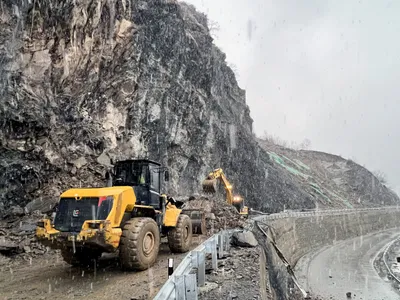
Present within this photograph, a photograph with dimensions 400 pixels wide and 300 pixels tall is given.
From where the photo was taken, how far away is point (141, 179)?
9320 mm

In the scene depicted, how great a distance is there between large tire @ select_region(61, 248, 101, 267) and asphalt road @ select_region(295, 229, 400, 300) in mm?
14881

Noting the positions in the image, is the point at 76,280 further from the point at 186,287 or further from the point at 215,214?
the point at 215,214

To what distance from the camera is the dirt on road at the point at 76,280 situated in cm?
671

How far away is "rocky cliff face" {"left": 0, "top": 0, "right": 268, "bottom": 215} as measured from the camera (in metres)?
12.2

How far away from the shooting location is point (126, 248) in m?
7.42

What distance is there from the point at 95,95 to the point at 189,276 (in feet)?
42.8

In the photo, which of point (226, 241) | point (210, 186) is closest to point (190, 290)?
point (226, 241)

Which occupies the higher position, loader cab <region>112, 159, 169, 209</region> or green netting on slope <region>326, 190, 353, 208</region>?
loader cab <region>112, 159, 169, 209</region>

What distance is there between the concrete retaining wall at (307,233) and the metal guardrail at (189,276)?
4125 mm

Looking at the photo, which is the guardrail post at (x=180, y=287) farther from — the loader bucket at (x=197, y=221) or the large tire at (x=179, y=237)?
the loader bucket at (x=197, y=221)

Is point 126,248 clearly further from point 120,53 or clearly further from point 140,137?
point 120,53

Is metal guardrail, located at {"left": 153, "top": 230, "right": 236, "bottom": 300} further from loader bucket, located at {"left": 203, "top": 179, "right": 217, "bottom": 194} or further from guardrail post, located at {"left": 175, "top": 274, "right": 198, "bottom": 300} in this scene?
loader bucket, located at {"left": 203, "top": 179, "right": 217, "bottom": 194}

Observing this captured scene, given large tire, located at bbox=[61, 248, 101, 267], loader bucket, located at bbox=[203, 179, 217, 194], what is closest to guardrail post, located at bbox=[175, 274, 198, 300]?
large tire, located at bbox=[61, 248, 101, 267]

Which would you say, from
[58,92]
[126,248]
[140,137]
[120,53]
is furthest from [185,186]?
[126,248]
